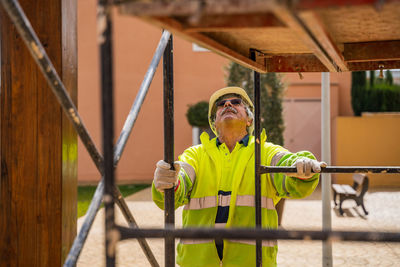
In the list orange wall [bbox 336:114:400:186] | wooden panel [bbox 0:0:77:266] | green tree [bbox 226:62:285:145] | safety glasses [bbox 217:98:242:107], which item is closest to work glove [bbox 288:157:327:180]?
safety glasses [bbox 217:98:242:107]

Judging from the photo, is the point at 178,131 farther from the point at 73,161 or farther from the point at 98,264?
the point at 73,161

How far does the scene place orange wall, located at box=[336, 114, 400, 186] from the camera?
14672 mm

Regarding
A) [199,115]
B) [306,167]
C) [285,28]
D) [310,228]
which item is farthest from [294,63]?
[199,115]

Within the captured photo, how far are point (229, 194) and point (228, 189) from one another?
31mm

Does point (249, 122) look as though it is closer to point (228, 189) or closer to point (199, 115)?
point (228, 189)

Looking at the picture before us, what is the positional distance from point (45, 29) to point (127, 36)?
1383 cm

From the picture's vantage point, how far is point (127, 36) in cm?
1580

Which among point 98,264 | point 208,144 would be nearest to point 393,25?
point 208,144

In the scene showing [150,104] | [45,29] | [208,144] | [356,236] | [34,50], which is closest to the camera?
[356,236]

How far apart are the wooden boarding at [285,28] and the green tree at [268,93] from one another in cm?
943

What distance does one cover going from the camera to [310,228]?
7.58 meters

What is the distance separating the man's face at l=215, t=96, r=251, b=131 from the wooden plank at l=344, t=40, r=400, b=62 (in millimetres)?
1071

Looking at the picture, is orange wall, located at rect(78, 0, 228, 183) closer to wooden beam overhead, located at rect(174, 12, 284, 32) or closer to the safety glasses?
the safety glasses

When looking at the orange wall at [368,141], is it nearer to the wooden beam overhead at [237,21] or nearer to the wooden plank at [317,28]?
the wooden plank at [317,28]
